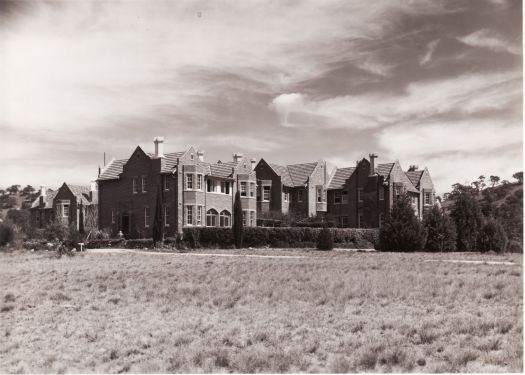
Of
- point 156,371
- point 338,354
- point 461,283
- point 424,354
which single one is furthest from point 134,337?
point 461,283

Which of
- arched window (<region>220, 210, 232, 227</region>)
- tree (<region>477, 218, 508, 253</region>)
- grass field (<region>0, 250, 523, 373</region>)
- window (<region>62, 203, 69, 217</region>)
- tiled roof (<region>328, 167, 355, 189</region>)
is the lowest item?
grass field (<region>0, 250, 523, 373</region>)

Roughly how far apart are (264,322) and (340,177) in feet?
170

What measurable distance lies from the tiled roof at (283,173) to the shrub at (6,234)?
29.4m

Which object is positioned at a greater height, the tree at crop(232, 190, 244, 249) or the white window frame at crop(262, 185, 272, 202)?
the white window frame at crop(262, 185, 272, 202)

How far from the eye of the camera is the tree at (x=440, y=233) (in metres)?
39.4

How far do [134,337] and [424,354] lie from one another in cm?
552

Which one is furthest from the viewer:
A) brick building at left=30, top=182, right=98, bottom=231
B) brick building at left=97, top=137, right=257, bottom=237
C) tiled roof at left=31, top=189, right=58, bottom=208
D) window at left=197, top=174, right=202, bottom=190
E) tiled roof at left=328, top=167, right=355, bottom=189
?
tiled roof at left=31, top=189, right=58, bottom=208

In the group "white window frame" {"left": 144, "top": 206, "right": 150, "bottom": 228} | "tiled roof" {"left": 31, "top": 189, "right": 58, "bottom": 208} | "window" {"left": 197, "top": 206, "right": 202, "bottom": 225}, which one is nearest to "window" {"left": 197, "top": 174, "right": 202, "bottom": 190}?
"window" {"left": 197, "top": 206, "right": 202, "bottom": 225}

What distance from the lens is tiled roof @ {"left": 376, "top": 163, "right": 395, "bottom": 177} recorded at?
57772 mm

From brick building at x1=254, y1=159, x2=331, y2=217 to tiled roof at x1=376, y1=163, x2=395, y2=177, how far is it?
6515mm

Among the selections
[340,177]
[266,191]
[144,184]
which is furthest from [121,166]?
[340,177]

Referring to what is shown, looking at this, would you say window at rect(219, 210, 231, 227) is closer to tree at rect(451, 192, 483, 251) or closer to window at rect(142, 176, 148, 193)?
window at rect(142, 176, 148, 193)

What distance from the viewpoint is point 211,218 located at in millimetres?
53625

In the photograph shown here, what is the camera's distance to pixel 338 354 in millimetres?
9492
